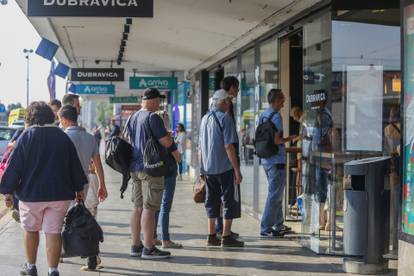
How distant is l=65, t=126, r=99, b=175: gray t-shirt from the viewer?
22.9 ft

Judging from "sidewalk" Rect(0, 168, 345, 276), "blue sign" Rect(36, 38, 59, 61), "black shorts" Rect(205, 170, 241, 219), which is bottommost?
"sidewalk" Rect(0, 168, 345, 276)

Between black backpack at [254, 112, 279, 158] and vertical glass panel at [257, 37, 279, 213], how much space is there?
2.05m

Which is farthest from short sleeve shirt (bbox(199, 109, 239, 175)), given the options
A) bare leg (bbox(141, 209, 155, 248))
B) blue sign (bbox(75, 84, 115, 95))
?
blue sign (bbox(75, 84, 115, 95))

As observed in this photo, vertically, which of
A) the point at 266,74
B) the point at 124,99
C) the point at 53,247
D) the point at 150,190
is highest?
the point at 124,99

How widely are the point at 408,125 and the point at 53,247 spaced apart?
131 inches

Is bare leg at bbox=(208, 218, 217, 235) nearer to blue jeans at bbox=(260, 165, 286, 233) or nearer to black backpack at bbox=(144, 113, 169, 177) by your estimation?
blue jeans at bbox=(260, 165, 286, 233)

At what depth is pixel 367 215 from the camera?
658 cm

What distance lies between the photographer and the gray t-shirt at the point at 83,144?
22.9ft

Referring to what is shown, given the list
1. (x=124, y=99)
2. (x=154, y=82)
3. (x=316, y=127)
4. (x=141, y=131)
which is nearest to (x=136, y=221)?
(x=141, y=131)

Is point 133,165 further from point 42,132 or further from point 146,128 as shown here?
point 42,132

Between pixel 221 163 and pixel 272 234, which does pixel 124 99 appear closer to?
pixel 272 234

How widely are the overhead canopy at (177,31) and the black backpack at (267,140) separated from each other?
1528mm

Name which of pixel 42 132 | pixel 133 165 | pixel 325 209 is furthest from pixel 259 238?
pixel 42 132

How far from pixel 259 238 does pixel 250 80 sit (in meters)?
3.58
